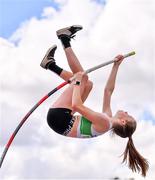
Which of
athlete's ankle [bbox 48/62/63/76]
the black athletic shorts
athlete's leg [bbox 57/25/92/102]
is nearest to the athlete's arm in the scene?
athlete's leg [bbox 57/25/92/102]

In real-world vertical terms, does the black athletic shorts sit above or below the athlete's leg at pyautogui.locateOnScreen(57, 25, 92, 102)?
below

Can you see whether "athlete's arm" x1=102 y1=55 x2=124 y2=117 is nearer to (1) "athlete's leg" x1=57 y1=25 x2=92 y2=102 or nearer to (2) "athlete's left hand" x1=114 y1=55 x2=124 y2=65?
(2) "athlete's left hand" x1=114 y1=55 x2=124 y2=65

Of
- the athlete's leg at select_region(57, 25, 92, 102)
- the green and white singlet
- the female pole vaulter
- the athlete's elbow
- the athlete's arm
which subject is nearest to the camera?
the athlete's elbow

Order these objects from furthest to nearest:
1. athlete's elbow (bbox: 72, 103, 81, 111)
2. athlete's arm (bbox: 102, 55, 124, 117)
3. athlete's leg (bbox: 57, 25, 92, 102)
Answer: athlete's arm (bbox: 102, 55, 124, 117), athlete's leg (bbox: 57, 25, 92, 102), athlete's elbow (bbox: 72, 103, 81, 111)

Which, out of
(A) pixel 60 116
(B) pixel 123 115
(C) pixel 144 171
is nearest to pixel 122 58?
(B) pixel 123 115

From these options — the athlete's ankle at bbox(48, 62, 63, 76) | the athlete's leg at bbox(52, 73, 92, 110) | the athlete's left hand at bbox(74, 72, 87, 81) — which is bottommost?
the athlete's leg at bbox(52, 73, 92, 110)

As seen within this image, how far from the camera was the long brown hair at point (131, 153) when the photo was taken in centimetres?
708

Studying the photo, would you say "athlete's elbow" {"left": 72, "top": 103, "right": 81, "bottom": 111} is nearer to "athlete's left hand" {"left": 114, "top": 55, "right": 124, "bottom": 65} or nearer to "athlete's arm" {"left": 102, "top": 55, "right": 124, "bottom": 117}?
"athlete's arm" {"left": 102, "top": 55, "right": 124, "bottom": 117}

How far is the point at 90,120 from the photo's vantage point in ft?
22.4

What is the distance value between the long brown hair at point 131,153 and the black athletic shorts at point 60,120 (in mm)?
888

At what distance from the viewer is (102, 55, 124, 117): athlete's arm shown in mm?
7500

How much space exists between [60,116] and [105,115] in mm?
852

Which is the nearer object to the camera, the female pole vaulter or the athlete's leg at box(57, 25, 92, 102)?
the female pole vaulter

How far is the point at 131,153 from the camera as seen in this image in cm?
713
